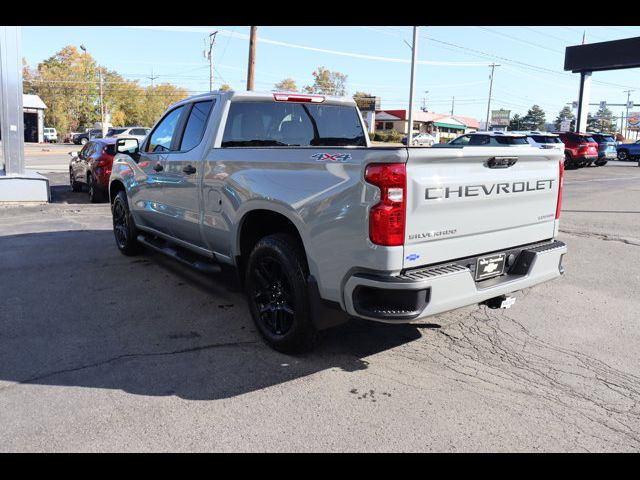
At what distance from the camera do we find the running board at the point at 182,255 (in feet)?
16.3

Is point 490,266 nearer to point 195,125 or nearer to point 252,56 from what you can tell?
point 195,125

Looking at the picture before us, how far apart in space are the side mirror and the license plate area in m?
4.52

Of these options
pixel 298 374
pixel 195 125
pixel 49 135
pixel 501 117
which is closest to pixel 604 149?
pixel 195 125

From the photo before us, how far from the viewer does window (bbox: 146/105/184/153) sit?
5.77m

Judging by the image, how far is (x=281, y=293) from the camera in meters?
4.04

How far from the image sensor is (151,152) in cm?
621

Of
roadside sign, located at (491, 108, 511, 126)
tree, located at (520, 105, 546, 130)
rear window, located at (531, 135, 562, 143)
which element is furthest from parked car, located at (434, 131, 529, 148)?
tree, located at (520, 105, 546, 130)

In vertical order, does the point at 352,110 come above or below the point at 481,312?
above

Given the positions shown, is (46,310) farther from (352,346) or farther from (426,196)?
(426,196)

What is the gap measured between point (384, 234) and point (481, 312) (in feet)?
7.73

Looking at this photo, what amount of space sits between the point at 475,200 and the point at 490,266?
0.49 metres

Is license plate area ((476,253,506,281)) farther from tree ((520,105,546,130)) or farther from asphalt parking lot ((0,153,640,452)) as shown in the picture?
tree ((520,105,546,130))
